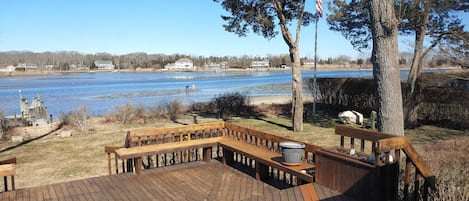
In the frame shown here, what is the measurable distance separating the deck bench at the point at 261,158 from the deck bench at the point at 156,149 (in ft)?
0.95

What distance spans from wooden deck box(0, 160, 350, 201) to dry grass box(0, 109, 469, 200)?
150cm

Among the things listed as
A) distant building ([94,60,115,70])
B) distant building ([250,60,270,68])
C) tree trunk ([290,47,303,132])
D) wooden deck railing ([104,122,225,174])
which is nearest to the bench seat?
wooden deck railing ([104,122,225,174])

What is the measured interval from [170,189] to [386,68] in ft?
12.3

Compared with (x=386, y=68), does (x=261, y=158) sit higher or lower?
lower

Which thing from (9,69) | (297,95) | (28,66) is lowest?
(297,95)

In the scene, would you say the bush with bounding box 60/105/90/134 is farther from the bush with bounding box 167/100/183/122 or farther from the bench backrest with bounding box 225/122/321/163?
the bench backrest with bounding box 225/122/321/163

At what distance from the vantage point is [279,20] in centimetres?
1227

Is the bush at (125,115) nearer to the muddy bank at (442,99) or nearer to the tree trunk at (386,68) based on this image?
the muddy bank at (442,99)

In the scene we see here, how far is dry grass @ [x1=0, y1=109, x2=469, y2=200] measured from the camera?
429 cm

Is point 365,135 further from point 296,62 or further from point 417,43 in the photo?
point 417,43

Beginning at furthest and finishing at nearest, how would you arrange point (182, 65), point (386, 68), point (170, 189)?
point (182, 65) < point (386, 68) < point (170, 189)

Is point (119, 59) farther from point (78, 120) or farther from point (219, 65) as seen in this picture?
point (78, 120)

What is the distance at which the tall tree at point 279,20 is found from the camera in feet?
39.8

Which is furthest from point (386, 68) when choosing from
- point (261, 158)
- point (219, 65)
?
point (219, 65)
